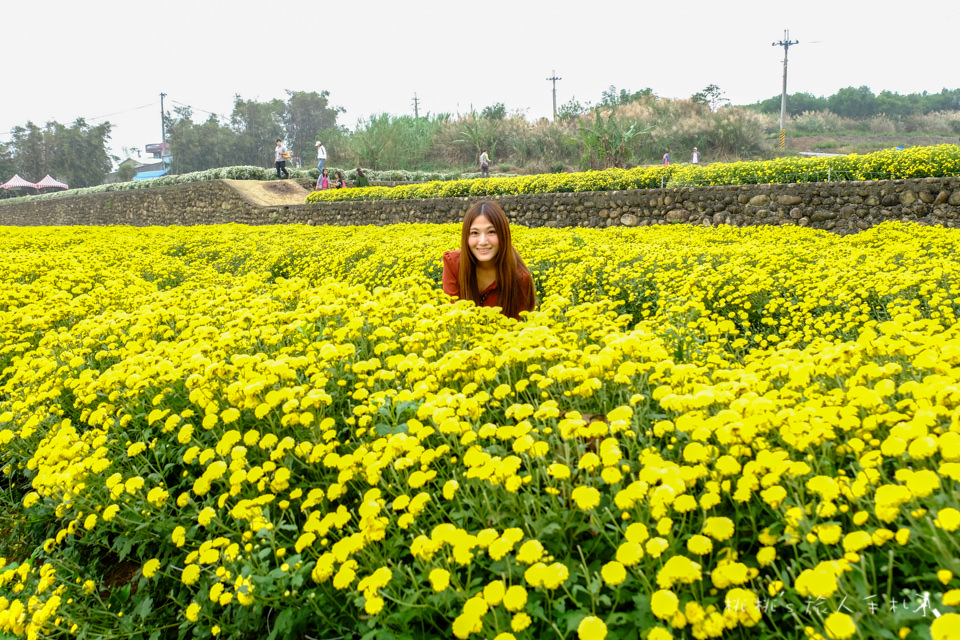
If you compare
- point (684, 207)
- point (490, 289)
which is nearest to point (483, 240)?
point (490, 289)

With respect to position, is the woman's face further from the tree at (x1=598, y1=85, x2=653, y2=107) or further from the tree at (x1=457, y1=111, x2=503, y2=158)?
the tree at (x1=598, y1=85, x2=653, y2=107)

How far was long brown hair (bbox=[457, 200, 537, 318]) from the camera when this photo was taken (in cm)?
394

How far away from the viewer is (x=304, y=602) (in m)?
1.74

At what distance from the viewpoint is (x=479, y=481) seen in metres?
1.71

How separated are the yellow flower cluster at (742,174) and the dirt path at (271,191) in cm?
577

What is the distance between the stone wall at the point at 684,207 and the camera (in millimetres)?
8094

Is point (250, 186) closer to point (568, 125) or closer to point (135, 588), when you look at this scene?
point (568, 125)

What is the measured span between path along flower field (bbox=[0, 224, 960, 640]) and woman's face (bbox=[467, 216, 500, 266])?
0.79 metres

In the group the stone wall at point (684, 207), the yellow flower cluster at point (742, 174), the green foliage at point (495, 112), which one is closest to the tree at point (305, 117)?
the green foliage at point (495, 112)

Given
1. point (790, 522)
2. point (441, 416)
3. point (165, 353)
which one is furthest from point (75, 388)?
point (790, 522)

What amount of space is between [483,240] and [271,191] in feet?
65.0

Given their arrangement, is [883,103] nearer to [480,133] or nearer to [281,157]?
[480,133]

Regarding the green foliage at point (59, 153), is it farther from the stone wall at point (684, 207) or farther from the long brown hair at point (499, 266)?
the long brown hair at point (499, 266)

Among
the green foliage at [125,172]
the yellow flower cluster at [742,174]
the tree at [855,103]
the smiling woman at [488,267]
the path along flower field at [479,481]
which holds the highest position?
the tree at [855,103]
